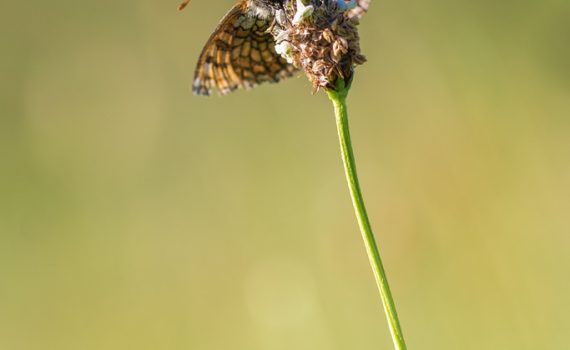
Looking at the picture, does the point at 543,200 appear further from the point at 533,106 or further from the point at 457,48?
the point at 457,48

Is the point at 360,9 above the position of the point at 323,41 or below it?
above

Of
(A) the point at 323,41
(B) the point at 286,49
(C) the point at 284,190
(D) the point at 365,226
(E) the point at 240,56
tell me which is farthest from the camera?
(C) the point at 284,190

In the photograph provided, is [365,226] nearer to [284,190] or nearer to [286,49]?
[286,49]

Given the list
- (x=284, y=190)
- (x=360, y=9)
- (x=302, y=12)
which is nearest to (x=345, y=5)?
(x=302, y=12)

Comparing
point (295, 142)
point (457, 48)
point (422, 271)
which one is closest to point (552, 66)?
point (457, 48)

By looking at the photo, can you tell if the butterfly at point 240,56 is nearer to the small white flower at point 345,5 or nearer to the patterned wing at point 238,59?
the patterned wing at point 238,59

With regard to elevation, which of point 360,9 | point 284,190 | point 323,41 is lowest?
point 284,190

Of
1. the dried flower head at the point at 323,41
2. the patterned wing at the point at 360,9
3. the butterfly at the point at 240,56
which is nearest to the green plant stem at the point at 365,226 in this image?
the dried flower head at the point at 323,41

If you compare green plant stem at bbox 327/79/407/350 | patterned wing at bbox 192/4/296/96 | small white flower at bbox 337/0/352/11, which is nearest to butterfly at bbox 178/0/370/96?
patterned wing at bbox 192/4/296/96
